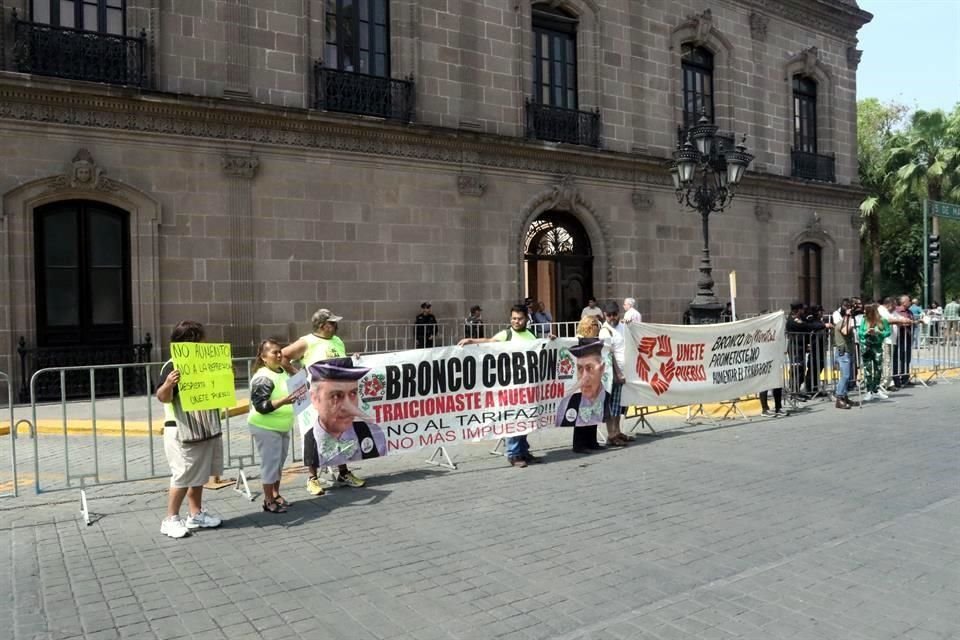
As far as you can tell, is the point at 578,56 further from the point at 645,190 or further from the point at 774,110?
the point at 774,110

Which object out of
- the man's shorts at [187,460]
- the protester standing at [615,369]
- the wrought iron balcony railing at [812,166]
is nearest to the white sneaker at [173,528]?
the man's shorts at [187,460]

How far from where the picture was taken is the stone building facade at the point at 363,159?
1345 centimetres

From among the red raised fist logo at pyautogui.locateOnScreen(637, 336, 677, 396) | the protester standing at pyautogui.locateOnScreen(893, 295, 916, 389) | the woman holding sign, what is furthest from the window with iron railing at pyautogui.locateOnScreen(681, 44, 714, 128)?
the woman holding sign

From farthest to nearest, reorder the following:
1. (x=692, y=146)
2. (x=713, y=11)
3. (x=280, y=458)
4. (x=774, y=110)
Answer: (x=774, y=110) → (x=713, y=11) → (x=692, y=146) → (x=280, y=458)

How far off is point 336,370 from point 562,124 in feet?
44.7

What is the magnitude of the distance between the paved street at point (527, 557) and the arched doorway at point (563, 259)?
A: 11786mm

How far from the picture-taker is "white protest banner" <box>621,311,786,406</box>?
10.5 m

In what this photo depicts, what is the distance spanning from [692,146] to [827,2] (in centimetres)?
1557

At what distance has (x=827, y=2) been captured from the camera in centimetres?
2616

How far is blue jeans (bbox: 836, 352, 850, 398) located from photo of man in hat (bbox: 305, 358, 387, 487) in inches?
Answer: 346

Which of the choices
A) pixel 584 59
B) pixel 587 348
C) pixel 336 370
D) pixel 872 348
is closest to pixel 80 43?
pixel 336 370

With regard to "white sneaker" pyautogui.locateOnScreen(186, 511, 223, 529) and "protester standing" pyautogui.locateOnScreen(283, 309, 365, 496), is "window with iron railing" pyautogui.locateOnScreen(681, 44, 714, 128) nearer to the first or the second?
"protester standing" pyautogui.locateOnScreen(283, 309, 365, 496)

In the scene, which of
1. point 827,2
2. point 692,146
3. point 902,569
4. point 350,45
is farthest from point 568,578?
point 827,2

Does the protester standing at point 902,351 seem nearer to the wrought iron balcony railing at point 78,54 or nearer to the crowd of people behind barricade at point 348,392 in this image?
the crowd of people behind barricade at point 348,392
